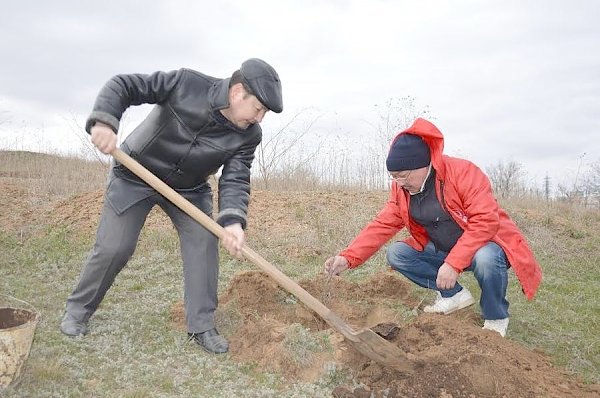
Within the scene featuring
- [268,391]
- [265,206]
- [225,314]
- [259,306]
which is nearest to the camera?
[268,391]

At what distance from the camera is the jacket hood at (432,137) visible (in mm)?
3506

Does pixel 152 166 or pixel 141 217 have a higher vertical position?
pixel 152 166

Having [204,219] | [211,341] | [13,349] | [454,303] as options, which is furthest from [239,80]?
[454,303]

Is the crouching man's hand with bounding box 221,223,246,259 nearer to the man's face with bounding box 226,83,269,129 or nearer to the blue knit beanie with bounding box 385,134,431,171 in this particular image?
the man's face with bounding box 226,83,269,129

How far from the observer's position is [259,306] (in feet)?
14.0

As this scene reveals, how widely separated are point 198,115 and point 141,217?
802 millimetres

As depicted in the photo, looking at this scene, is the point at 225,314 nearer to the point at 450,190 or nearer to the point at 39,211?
the point at 450,190

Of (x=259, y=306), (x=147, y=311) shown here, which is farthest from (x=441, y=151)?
(x=147, y=311)

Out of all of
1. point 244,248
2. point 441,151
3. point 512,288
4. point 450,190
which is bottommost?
point 512,288

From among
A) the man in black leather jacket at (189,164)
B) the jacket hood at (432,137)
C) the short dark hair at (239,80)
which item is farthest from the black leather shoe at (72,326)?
the jacket hood at (432,137)

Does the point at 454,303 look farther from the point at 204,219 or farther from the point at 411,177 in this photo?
the point at 204,219

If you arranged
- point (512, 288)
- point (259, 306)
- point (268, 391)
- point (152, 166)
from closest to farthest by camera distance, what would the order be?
point (268, 391) < point (152, 166) < point (259, 306) < point (512, 288)

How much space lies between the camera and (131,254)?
12.0 feet

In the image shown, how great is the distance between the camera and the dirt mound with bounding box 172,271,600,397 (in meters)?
2.96
